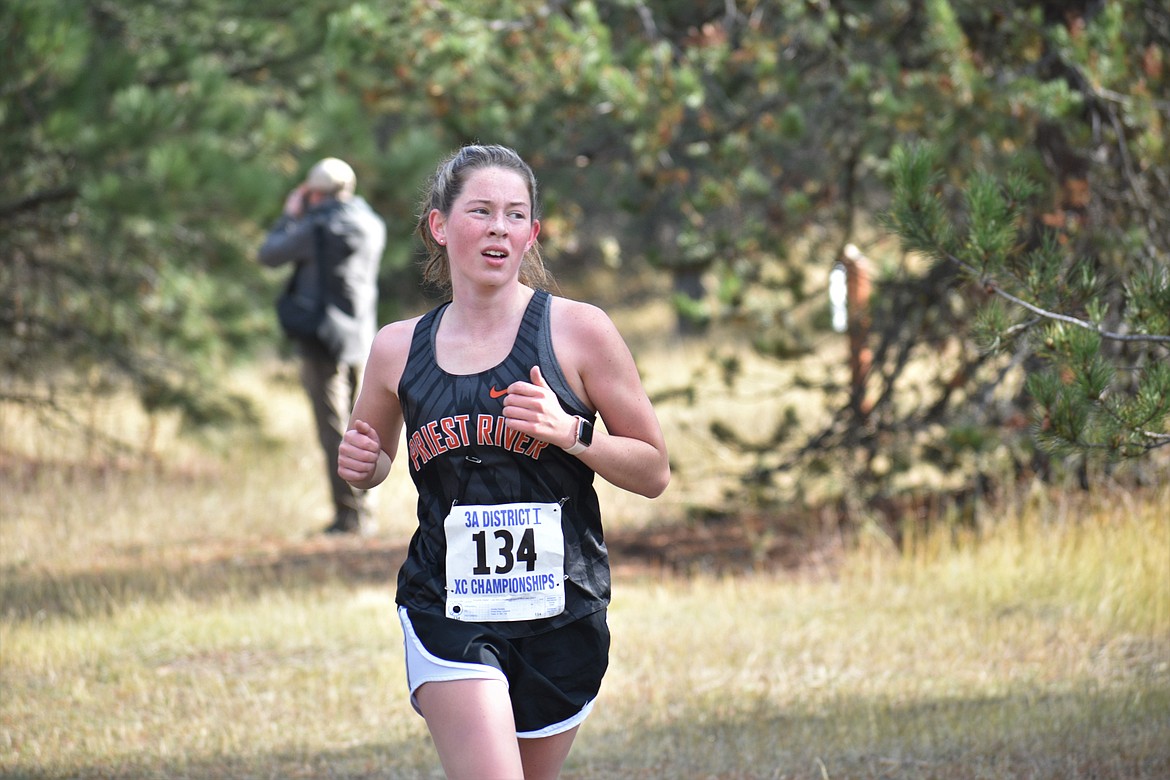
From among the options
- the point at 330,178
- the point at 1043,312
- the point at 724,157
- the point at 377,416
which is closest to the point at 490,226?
the point at 377,416

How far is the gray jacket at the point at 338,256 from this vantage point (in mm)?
7902

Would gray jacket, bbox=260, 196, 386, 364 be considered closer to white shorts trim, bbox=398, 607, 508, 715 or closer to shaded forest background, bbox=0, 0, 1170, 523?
shaded forest background, bbox=0, 0, 1170, 523

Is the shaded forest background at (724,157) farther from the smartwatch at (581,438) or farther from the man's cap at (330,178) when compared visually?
the smartwatch at (581,438)

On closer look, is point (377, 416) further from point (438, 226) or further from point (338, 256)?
point (338, 256)

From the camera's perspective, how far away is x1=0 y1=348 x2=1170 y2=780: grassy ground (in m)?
4.58

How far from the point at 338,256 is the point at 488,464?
5.32 metres

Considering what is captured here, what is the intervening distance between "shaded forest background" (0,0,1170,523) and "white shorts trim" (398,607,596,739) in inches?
90.5

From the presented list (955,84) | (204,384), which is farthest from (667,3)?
(204,384)

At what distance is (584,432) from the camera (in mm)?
2807

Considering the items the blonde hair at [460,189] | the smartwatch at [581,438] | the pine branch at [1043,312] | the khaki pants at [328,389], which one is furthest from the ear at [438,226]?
the khaki pants at [328,389]

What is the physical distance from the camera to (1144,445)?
3760 millimetres

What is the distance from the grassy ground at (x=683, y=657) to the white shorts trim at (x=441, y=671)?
5.54 ft

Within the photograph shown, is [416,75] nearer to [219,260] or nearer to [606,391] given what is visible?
[219,260]

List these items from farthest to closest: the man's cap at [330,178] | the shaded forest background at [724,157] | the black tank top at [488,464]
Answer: the man's cap at [330,178]
the shaded forest background at [724,157]
the black tank top at [488,464]
